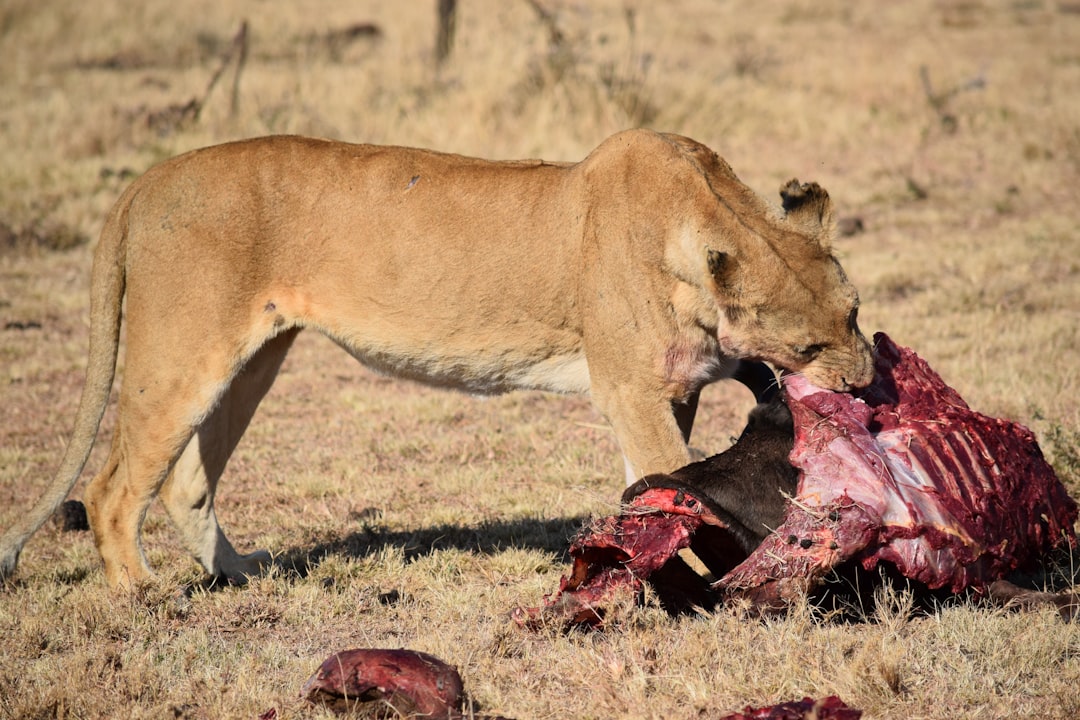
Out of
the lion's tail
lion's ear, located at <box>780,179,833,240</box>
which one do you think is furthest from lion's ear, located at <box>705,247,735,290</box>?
the lion's tail

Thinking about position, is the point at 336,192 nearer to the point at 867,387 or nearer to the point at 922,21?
the point at 867,387

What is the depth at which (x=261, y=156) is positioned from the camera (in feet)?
15.9

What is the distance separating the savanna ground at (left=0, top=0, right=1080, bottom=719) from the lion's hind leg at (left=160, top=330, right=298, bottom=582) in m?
0.20

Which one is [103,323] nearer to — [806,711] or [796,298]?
[796,298]

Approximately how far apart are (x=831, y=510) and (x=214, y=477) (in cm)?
280

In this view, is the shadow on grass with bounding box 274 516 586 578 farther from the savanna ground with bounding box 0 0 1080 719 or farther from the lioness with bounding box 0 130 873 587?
the lioness with bounding box 0 130 873 587

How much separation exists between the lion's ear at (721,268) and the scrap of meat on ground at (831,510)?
0.44 m

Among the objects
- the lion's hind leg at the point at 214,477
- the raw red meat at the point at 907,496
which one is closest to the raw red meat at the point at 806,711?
the raw red meat at the point at 907,496

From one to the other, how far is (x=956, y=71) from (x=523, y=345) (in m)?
13.4

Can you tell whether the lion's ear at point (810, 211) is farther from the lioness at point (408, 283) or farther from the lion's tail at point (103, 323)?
the lion's tail at point (103, 323)

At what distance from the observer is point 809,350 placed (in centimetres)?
427

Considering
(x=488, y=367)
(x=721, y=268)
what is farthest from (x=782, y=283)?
(x=488, y=367)

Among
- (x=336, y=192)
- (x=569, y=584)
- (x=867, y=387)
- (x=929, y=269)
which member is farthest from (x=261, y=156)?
(x=929, y=269)

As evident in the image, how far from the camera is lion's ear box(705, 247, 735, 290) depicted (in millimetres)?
4090
